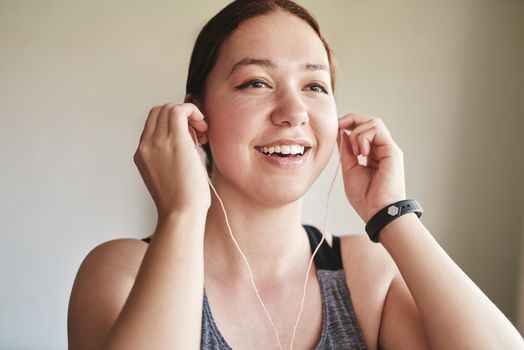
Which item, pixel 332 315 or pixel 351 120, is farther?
pixel 351 120

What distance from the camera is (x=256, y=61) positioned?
1.08m

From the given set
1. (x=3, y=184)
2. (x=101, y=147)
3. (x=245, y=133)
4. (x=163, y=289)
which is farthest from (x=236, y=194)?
(x=3, y=184)

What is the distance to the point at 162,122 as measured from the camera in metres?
0.99

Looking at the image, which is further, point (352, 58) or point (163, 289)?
point (352, 58)

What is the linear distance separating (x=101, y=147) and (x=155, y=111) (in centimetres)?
123

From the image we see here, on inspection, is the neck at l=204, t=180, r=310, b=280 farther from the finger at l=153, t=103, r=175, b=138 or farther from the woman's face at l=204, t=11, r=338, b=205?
the finger at l=153, t=103, r=175, b=138

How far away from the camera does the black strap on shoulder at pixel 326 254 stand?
122 cm

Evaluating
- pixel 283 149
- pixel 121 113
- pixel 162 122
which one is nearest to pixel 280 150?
pixel 283 149

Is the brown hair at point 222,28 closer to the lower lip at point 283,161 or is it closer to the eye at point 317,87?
the eye at point 317,87

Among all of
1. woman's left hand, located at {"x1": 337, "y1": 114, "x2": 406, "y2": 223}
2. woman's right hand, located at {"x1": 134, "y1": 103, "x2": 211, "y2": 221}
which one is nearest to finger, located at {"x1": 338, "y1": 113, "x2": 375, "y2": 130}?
woman's left hand, located at {"x1": 337, "y1": 114, "x2": 406, "y2": 223}

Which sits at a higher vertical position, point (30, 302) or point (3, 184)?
point (3, 184)

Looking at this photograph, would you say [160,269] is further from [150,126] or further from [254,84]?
[254,84]

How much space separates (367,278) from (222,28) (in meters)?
0.79

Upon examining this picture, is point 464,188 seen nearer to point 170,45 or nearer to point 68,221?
point 170,45
